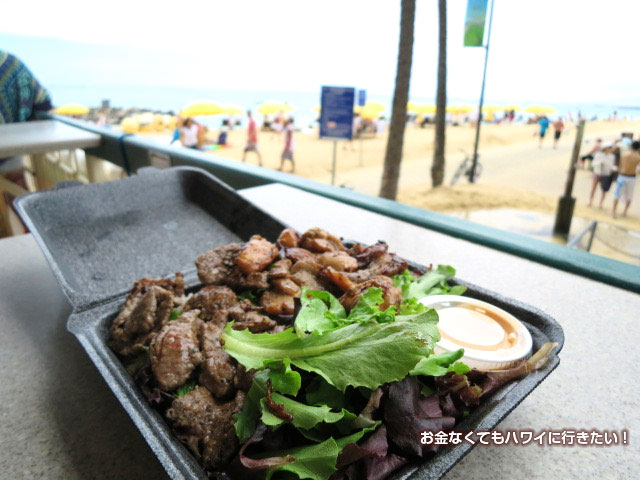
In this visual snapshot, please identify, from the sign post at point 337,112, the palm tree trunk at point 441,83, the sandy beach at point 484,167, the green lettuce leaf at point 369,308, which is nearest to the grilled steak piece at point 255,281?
the green lettuce leaf at point 369,308

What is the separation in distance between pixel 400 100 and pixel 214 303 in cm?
592

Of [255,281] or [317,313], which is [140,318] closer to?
[255,281]

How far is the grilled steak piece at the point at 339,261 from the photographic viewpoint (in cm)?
104

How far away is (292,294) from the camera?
0.95 m

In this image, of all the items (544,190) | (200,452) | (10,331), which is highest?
(200,452)

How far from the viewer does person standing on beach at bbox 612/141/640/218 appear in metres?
6.90

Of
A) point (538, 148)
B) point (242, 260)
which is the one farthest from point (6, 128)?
point (538, 148)

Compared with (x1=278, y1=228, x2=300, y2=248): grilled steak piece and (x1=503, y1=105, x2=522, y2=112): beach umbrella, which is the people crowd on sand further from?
(x1=278, y1=228, x2=300, y2=248): grilled steak piece

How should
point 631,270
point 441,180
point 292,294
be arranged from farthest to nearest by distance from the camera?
1. point 441,180
2. point 631,270
3. point 292,294

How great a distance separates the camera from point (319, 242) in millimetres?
1149

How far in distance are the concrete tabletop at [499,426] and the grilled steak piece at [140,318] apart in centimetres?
15

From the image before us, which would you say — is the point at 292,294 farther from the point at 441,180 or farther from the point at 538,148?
the point at 538,148

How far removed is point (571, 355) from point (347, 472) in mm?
763

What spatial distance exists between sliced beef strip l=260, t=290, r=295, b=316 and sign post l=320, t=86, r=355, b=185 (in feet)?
15.1
